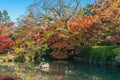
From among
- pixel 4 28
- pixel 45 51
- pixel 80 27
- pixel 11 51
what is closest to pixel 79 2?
pixel 80 27

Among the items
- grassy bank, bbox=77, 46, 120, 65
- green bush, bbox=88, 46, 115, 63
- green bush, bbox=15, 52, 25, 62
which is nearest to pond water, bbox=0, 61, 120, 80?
grassy bank, bbox=77, 46, 120, 65

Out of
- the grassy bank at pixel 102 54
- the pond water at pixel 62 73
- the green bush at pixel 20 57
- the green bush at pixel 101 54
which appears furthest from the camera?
the green bush at pixel 20 57

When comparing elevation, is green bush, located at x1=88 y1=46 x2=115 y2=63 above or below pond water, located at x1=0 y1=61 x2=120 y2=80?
above

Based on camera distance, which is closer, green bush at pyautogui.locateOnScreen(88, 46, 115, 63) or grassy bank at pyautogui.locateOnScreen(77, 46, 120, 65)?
grassy bank at pyautogui.locateOnScreen(77, 46, 120, 65)

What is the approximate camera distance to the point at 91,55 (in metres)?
30.8

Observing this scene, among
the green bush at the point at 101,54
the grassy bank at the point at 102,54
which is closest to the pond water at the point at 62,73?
the grassy bank at the point at 102,54

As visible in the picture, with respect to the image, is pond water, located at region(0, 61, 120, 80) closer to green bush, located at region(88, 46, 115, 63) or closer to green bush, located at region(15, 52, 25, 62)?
green bush, located at region(88, 46, 115, 63)

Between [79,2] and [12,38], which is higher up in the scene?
[79,2]

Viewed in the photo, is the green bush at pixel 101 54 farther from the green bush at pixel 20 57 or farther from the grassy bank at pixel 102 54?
the green bush at pixel 20 57

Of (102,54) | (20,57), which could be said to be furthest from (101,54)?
(20,57)

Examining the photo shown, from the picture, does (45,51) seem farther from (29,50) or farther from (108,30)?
(108,30)

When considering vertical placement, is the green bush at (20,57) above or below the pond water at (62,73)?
above

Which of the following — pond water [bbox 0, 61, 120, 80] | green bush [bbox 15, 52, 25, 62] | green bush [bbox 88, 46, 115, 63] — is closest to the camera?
pond water [bbox 0, 61, 120, 80]

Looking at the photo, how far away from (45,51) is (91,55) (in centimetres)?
718
